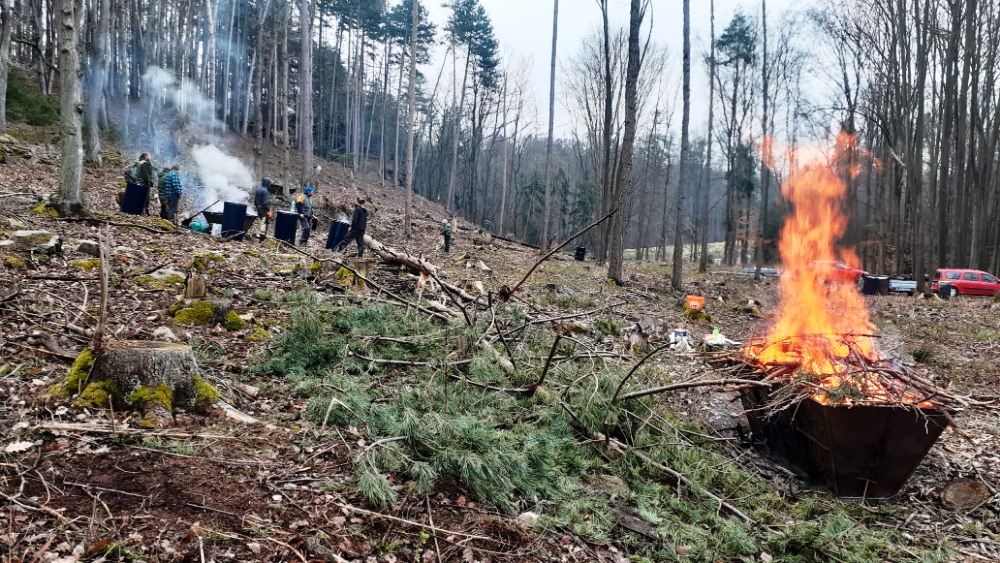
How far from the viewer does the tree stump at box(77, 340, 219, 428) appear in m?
4.01

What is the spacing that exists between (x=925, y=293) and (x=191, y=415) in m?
24.4

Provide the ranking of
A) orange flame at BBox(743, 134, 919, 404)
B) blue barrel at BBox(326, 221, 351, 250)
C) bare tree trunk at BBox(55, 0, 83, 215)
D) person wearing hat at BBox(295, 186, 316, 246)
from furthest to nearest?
1. person wearing hat at BBox(295, 186, 316, 246)
2. blue barrel at BBox(326, 221, 351, 250)
3. bare tree trunk at BBox(55, 0, 83, 215)
4. orange flame at BBox(743, 134, 919, 404)

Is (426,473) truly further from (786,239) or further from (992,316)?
(992,316)

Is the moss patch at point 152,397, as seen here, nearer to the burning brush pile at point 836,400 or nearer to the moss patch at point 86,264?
the moss patch at point 86,264

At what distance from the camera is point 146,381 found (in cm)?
421

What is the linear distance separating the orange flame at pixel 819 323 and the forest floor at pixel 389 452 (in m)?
1.09

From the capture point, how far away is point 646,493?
15.4ft

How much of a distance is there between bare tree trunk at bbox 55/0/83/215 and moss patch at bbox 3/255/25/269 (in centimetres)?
409

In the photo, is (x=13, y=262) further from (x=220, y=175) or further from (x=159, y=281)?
(x=220, y=175)

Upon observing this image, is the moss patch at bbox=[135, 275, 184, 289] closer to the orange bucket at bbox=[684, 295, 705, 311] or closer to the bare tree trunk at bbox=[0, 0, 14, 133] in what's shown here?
the orange bucket at bbox=[684, 295, 705, 311]

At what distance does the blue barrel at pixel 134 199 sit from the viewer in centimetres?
1223

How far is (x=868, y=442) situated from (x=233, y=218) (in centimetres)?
1249

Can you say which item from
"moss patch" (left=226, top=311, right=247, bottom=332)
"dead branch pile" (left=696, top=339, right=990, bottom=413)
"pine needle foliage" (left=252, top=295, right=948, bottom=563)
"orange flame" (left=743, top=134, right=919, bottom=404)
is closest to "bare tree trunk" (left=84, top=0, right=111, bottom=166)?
"moss patch" (left=226, top=311, right=247, bottom=332)

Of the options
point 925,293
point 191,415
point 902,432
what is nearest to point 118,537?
point 191,415
